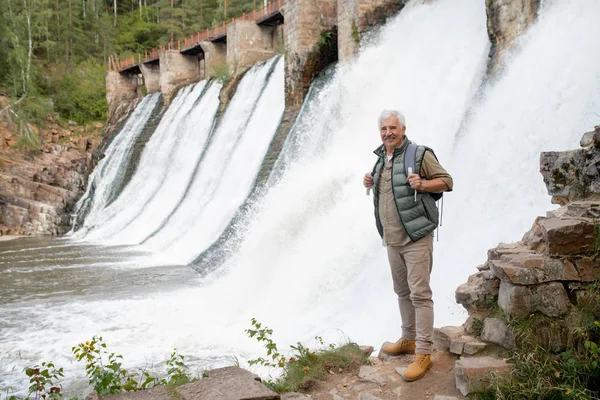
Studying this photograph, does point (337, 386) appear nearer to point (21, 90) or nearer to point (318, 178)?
point (318, 178)

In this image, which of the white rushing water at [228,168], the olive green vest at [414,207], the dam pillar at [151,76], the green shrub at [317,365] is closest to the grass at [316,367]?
the green shrub at [317,365]

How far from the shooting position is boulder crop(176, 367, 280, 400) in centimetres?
322

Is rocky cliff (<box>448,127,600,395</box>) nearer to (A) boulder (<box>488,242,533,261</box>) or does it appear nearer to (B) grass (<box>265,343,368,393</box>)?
(A) boulder (<box>488,242,533,261</box>)

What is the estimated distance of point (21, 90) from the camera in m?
26.0

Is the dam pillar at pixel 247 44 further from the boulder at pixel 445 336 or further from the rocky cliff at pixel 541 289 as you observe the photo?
the rocky cliff at pixel 541 289

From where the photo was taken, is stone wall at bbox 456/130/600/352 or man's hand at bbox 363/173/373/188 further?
man's hand at bbox 363/173/373/188

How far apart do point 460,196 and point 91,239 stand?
12.8m

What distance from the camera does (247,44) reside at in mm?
19078

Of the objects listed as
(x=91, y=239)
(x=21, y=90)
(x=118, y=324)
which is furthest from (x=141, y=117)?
(x=118, y=324)

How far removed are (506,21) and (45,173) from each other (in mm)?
17942

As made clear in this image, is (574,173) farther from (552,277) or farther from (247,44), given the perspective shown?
(247,44)

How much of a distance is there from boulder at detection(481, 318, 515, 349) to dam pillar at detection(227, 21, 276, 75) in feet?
54.0

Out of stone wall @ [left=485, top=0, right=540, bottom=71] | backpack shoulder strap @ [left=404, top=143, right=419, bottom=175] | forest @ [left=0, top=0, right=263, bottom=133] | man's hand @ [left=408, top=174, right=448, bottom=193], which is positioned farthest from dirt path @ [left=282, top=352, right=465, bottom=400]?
forest @ [left=0, top=0, right=263, bottom=133]

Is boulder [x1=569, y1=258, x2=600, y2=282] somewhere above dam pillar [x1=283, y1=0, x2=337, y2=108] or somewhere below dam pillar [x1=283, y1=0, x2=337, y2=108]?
below
